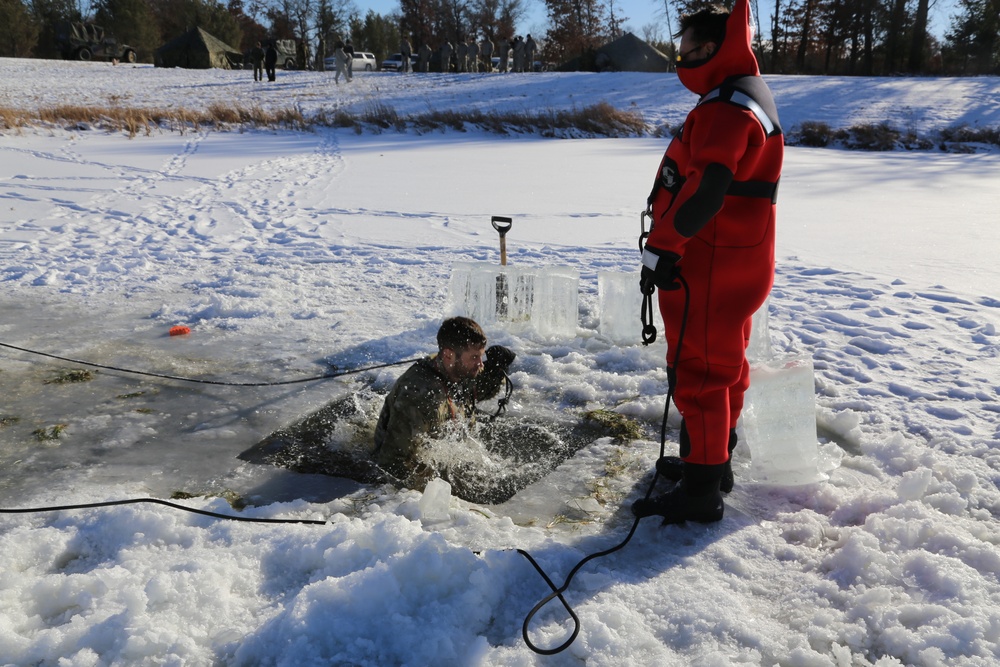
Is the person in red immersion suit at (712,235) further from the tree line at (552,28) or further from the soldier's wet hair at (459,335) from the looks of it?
the tree line at (552,28)

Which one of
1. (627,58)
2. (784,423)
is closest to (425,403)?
(784,423)

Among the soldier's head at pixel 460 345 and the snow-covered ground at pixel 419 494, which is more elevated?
the soldier's head at pixel 460 345

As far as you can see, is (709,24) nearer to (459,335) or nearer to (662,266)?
(662,266)

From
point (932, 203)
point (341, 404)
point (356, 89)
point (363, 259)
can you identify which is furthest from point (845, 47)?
point (341, 404)

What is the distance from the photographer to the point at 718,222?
2506 millimetres

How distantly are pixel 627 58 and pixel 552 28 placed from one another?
54.8 feet

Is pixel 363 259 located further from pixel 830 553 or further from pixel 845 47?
pixel 845 47

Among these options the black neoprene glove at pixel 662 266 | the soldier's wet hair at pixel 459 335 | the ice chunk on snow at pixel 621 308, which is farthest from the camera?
the ice chunk on snow at pixel 621 308

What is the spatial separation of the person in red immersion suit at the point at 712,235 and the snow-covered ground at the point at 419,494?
0.31m

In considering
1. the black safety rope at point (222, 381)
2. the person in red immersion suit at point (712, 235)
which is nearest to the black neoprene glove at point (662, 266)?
the person in red immersion suit at point (712, 235)

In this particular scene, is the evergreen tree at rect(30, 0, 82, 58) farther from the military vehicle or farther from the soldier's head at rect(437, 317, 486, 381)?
the soldier's head at rect(437, 317, 486, 381)

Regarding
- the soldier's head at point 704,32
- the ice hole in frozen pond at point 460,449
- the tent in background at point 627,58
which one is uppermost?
the tent in background at point 627,58

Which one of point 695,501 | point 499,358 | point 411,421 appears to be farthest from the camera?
point 499,358

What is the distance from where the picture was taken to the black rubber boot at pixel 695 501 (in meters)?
2.73
